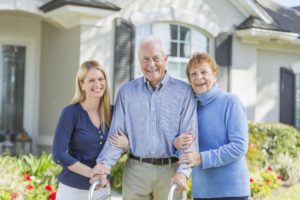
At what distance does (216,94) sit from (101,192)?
1186mm

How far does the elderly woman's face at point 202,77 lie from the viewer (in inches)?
119

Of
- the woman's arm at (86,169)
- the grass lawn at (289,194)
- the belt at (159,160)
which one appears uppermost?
the belt at (159,160)

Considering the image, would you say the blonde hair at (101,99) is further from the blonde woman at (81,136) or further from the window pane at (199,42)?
the window pane at (199,42)

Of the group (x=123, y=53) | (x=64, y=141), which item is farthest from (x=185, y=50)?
(x=64, y=141)

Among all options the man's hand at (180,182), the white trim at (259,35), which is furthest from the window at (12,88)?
the man's hand at (180,182)

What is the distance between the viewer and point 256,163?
734 centimetres

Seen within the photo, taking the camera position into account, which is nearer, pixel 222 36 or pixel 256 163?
pixel 256 163

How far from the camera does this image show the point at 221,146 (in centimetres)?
290

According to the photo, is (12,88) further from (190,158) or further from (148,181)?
(190,158)

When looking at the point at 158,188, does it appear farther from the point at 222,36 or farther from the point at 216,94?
the point at 222,36

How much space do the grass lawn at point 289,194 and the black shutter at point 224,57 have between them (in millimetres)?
2937

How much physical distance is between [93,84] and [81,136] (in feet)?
1.36

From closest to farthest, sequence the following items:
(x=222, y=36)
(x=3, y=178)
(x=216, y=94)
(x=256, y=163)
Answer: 1. (x=216, y=94)
2. (x=3, y=178)
3. (x=256, y=163)
4. (x=222, y=36)

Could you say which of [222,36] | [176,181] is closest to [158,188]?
[176,181]
